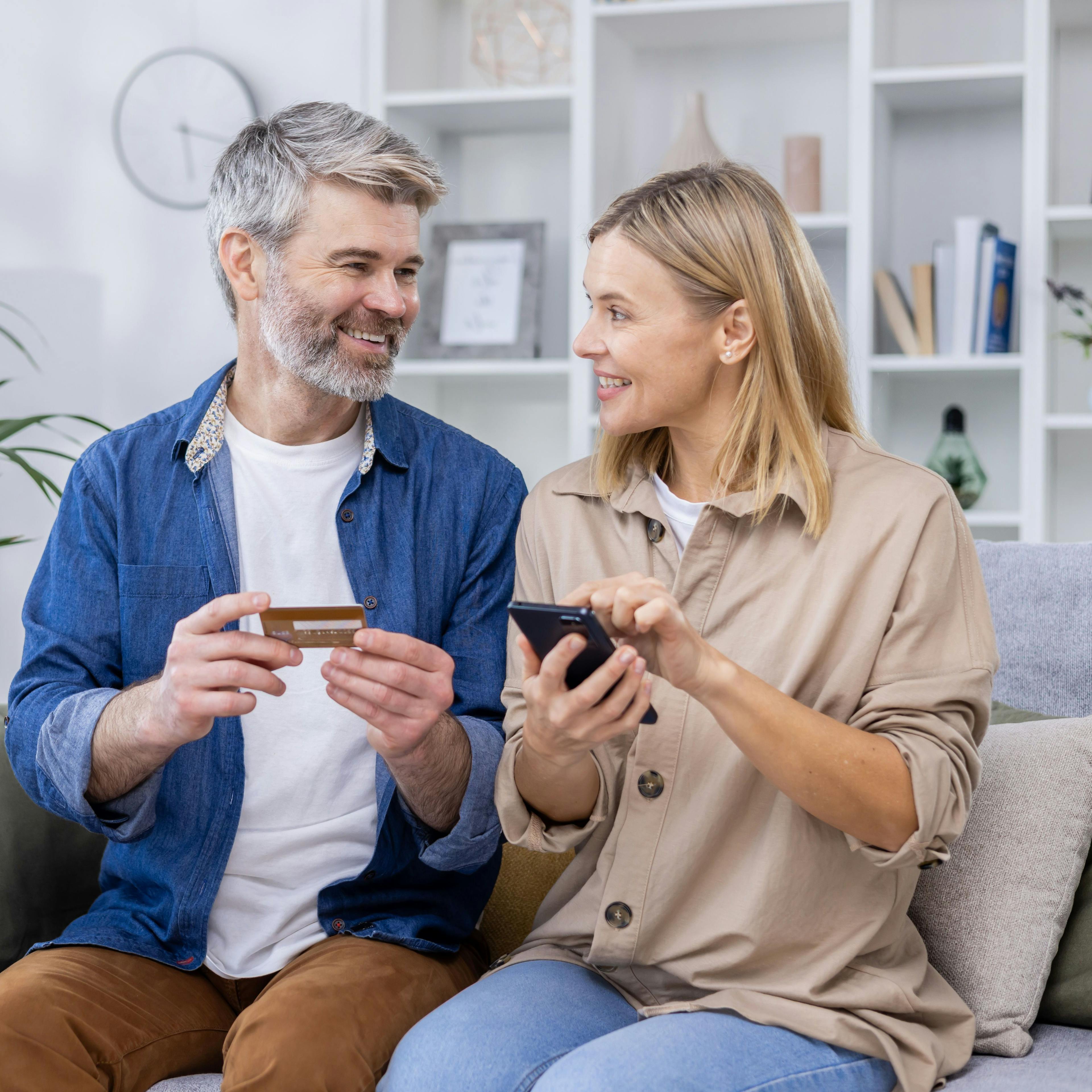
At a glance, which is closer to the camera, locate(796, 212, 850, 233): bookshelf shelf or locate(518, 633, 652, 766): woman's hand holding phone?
locate(518, 633, 652, 766): woman's hand holding phone

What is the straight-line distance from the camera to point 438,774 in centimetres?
132

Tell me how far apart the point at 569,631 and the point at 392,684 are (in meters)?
0.21

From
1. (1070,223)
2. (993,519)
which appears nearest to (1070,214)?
(1070,223)

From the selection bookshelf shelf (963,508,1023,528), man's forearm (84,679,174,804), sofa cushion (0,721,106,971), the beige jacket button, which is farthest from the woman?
bookshelf shelf (963,508,1023,528)

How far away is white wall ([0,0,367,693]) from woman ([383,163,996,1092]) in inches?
76.9

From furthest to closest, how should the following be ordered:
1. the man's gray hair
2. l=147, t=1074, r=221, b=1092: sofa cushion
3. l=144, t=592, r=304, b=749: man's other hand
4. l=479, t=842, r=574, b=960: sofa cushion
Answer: l=479, t=842, r=574, b=960: sofa cushion < the man's gray hair < l=147, t=1074, r=221, b=1092: sofa cushion < l=144, t=592, r=304, b=749: man's other hand

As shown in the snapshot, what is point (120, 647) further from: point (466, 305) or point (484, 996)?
point (466, 305)

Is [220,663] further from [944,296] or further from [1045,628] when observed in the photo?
[944,296]

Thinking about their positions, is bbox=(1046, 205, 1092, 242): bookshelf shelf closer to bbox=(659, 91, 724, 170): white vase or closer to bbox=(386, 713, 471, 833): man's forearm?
bbox=(659, 91, 724, 170): white vase

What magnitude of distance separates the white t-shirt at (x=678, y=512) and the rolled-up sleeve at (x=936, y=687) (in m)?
0.25

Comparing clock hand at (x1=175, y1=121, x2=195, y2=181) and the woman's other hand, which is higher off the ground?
clock hand at (x1=175, y1=121, x2=195, y2=181)

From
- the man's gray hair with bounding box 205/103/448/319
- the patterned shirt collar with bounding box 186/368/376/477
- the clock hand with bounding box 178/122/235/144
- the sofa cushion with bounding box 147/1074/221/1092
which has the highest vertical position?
the clock hand with bounding box 178/122/235/144

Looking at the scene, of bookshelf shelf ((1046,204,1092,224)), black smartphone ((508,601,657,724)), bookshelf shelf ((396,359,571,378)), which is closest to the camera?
black smartphone ((508,601,657,724))

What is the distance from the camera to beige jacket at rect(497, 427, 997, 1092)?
3.83ft
